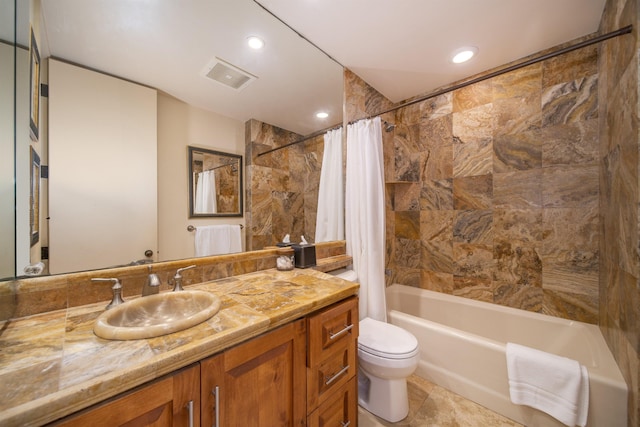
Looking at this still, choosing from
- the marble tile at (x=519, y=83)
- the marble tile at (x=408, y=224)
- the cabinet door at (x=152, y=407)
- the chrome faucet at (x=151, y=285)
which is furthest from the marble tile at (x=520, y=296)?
the chrome faucet at (x=151, y=285)

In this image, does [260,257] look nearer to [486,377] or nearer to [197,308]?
[197,308]

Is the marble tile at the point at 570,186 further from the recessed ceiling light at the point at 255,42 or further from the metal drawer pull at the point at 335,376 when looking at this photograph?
the recessed ceiling light at the point at 255,42

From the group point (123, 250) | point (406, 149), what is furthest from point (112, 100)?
point (406, 149)

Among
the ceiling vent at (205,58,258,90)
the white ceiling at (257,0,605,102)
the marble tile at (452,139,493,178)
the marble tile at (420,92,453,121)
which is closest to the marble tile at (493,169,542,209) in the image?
the marble tile at (452,139,493,178)

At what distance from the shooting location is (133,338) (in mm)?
646

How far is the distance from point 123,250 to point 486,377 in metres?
2.22

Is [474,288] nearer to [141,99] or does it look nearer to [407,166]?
[407,166]

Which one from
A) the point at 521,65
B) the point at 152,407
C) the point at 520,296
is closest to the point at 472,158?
the point at 521,65

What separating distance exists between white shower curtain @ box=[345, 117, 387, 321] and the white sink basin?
49.1 inches

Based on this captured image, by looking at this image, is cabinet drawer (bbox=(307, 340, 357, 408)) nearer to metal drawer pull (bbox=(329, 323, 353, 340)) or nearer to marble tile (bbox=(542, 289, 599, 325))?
metal drawer pull (bbox=(329, 323, 353, 340))

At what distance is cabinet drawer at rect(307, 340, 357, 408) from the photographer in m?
0.93

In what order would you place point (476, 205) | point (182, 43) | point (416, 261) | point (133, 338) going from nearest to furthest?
1. point (133, 338)
2. point (182, 43)
3. point (476, 205)
4. point (416, 261)

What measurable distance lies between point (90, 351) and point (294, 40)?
1.89 m

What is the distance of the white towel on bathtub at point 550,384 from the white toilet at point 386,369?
1.86 ft
